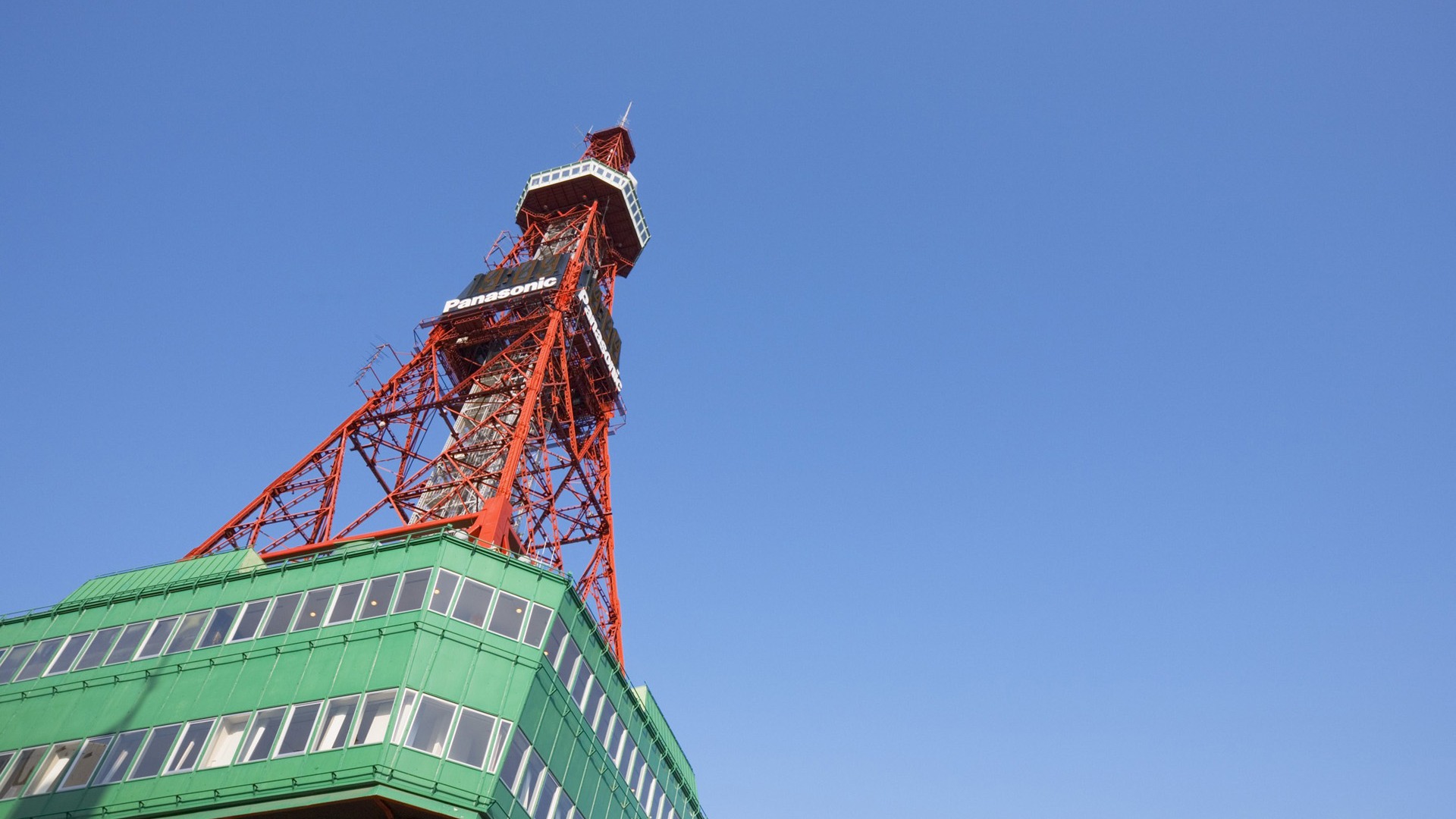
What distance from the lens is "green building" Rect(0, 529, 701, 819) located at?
104 feet

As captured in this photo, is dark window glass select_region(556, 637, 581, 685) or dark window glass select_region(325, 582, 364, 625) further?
dark window glass select_region(556, 637, 581, 685)

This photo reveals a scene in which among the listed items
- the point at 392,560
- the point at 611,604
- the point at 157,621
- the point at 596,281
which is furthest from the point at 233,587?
the point at 596,281

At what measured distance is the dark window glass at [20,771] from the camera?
35.7 m

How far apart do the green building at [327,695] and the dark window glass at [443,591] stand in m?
0.05

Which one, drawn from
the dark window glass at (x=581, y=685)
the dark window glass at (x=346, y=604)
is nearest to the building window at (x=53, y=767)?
the dark window glass at (x=346, y=604)

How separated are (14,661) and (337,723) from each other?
52.3ft

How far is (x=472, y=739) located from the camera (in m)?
32.0

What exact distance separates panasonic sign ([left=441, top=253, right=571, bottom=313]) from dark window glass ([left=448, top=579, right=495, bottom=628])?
2795 cm

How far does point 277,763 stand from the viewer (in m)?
32.1

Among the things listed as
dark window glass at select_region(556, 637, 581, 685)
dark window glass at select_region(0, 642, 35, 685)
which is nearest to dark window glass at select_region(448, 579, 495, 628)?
dark window glass at select_region(556, 637, 581, 685)

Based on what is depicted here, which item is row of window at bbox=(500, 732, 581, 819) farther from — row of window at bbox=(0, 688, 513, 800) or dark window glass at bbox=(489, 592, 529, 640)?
dark window glass at bbox=(489, 592, 529, 640)

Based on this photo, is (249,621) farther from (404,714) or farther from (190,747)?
(404,714)

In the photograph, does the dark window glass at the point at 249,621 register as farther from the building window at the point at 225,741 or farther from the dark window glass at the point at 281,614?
the building window at the point at 225,741

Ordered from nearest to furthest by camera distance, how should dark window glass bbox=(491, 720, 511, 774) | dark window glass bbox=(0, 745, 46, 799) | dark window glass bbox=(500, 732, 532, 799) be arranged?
dark window glass bbox=(491, 720, 511, 774) → dark window glass bbox=(500, 732, 532, 799) → dark window glass bbox=(0, 745, 46, 799)
